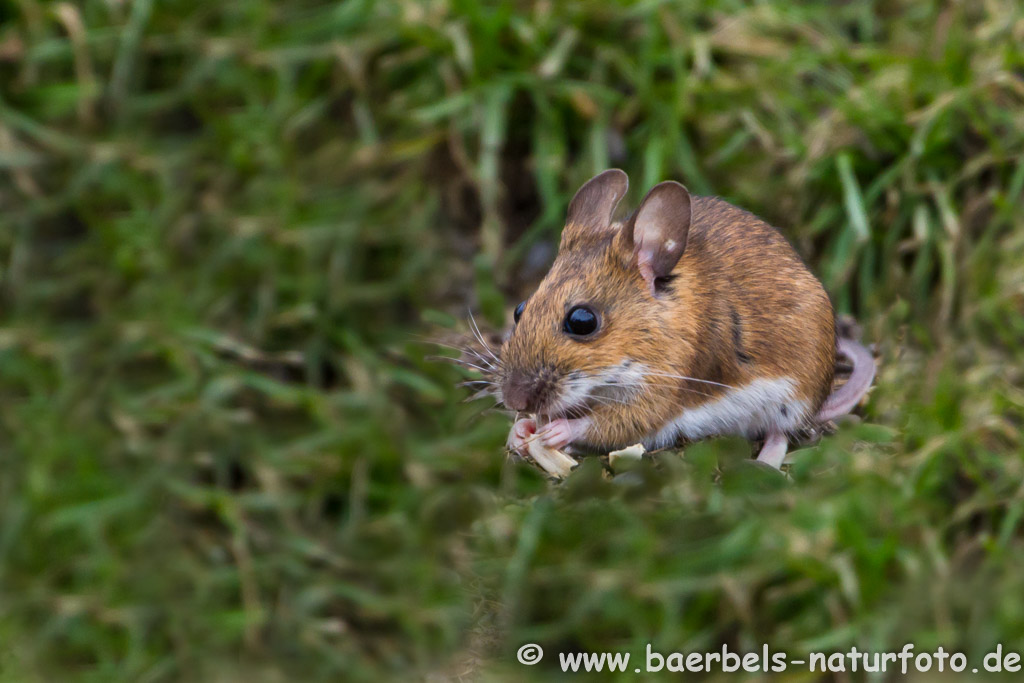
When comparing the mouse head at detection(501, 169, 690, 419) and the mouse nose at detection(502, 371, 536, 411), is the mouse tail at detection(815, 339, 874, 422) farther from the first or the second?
the mouse nose at detection(502, 371, 536, 411)

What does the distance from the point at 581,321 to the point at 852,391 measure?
0.99 feet

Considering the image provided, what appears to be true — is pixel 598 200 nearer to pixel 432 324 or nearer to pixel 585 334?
pixel 585 334

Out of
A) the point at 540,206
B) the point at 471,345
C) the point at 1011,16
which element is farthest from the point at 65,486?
the point at 1011,16

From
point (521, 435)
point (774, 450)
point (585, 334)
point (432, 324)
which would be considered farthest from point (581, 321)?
point (432, 324)

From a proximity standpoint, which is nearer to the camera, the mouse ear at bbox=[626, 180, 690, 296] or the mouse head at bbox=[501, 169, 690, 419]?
the mouse ear at bbox=[626, 180, 690, 296]

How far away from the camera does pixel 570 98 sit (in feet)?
6.82

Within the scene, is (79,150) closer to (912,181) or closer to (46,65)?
(46,65)

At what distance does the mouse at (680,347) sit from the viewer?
1006 mm

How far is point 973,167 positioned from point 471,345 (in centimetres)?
150

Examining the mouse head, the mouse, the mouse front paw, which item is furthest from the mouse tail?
the mouse front paw

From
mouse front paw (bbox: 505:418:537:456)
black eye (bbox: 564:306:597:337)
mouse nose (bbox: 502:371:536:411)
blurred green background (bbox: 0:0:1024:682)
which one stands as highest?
black eye (bbox: 564:306:597:337)

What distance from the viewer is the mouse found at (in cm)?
101

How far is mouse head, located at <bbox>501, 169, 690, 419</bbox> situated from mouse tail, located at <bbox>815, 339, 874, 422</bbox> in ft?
0.63

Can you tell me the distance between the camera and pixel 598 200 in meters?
0.89
